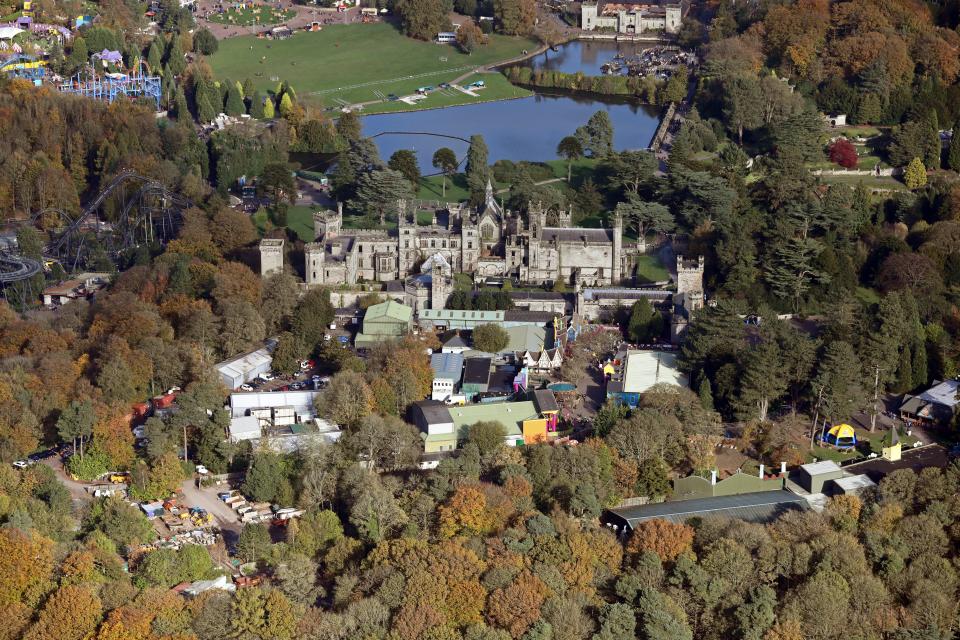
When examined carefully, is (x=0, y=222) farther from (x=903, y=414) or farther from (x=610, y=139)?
(x=903, y=414)

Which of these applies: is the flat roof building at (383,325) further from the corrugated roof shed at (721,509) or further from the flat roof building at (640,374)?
the corrugated roof shed at (721,509)

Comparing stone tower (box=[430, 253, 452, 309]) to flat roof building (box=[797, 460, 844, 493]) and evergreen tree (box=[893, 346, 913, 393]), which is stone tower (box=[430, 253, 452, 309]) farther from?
evergreen tree (box=[893, 346, 913, 393])

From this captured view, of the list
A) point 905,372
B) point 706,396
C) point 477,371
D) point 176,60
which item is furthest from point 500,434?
point 176,60

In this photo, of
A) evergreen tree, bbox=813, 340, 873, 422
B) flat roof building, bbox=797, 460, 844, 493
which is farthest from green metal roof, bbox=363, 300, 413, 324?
flat roof building, bbox=797, 460, 844, 493

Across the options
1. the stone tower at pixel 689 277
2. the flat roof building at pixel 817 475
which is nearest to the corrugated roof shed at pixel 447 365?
the stone tower at pixel 689 277

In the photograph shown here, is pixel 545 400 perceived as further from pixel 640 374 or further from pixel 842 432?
pixel 842 432

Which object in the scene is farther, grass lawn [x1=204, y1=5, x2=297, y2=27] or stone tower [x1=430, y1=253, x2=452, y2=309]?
grass lawn [x1=204, y1=5, x2=297, y2=27]

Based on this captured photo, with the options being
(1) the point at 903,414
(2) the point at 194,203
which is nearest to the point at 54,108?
(2) the point at 194,203

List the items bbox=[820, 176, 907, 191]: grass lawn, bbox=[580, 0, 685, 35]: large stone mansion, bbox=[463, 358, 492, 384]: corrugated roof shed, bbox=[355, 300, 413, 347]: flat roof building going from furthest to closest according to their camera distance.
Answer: bbox=[580, 0, 685, 35]: large stone mansion, bbox=[820, 176, 907, 191]: grass lawn, bbox=[355, 300, 413, 347]: flat roof building, bbox=[463, 358, 492, 384]: corrugated roof shed
